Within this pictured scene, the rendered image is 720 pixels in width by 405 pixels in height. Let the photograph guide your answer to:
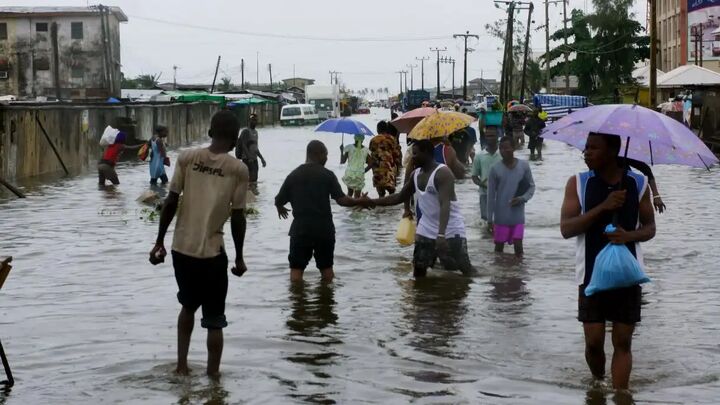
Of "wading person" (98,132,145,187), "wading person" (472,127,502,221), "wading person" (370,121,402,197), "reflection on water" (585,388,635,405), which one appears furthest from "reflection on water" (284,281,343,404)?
"wading person" (98,132,145,187)

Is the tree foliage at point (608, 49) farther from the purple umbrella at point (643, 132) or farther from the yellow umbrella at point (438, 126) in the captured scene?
the purple umbrella at point (643, 132)

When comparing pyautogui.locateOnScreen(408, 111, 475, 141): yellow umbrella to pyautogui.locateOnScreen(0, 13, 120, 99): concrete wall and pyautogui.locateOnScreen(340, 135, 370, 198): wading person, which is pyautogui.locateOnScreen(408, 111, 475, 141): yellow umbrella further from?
pyautogui.locateOnScreen(0, 13, 120, 99): concrete wall

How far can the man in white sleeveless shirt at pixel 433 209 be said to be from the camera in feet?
33.3

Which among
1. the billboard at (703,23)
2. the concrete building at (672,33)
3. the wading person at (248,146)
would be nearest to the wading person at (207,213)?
the wading person at (248,146)

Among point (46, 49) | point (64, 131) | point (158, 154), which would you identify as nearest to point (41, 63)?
point (46, 49)

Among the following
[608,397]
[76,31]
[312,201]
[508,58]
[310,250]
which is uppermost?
[76,31]

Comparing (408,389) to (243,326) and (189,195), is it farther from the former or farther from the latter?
(243,326)

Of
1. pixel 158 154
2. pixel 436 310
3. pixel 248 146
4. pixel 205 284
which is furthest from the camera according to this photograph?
pixel 158 154

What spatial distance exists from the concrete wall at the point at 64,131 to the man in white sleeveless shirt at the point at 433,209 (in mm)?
15998

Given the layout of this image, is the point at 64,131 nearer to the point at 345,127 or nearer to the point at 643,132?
the point at 345,127

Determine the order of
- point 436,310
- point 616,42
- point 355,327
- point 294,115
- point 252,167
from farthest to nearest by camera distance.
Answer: point 616,42, point 294,115, point 252,167, point 436,310, point 355,327

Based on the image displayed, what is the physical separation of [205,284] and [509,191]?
20.0 feet

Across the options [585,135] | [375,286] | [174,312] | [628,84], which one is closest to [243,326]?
[174,312]

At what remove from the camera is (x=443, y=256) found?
10562 millimetres
